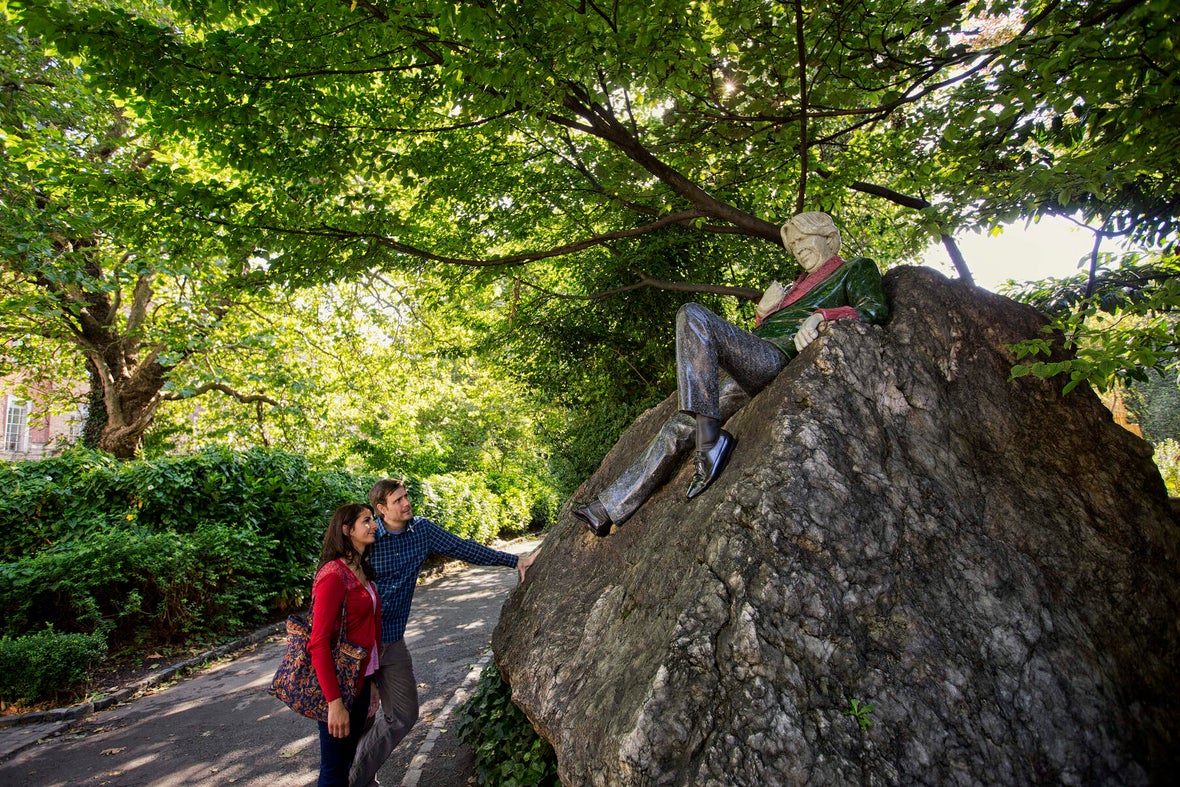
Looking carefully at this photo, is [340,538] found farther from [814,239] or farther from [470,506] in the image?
[470,506]

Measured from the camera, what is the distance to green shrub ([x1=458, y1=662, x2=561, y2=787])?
13.2 feet

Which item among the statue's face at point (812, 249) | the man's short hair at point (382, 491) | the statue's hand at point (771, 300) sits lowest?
the man's short hair at point (382, 491)

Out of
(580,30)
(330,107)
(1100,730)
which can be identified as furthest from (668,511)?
(330,107)

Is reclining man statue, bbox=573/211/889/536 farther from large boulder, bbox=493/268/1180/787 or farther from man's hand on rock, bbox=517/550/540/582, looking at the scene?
man's hand on rock, bbox=517/550/540/582

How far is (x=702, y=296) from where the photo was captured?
33.6 feet

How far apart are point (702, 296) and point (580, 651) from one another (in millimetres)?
7558

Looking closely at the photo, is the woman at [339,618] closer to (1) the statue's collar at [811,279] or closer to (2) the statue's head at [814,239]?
(1) the statue's collar at [811,279]

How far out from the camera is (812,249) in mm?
4324

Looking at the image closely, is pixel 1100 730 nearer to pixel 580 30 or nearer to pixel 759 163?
pixel 580 30

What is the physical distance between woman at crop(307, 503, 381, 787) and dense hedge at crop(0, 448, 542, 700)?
4.45 metres

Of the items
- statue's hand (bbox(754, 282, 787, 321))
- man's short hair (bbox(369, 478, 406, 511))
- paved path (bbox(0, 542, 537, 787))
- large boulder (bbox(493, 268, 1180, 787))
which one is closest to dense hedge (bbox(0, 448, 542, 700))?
paved path (bbox(0, 542, 537, 787))

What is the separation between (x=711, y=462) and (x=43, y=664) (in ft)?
21.5

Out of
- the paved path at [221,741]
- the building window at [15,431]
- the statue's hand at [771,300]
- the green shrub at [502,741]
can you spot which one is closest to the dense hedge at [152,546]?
the paved path at [221,741]

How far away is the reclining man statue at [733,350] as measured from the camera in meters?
3.58
